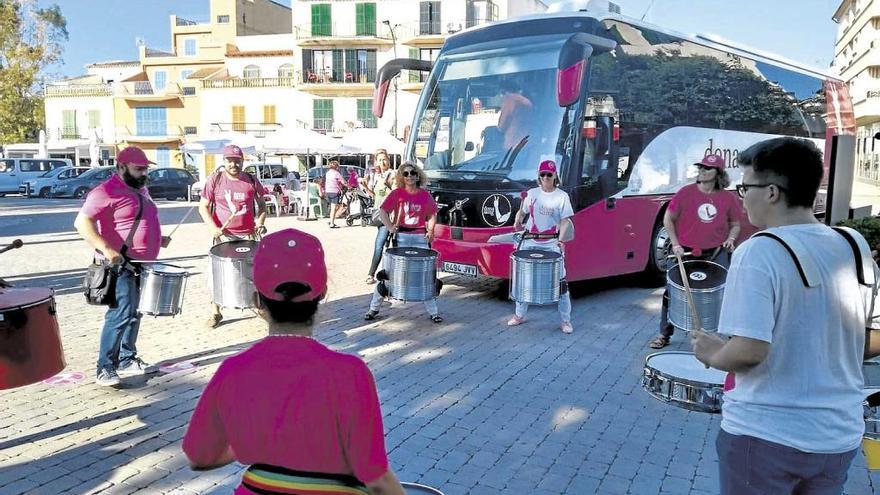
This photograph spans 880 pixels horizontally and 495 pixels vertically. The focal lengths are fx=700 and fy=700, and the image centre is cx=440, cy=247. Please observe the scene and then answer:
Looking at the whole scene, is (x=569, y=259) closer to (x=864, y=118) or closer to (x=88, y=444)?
(x=88, y=444)

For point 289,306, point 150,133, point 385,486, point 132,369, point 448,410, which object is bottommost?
point 448,410

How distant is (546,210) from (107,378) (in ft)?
14.8

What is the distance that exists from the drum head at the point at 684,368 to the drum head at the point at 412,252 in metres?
4.03

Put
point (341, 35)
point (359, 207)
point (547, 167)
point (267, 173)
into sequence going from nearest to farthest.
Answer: point (547, 167)
point (359, 207)
point (267, 173)
point (341, 35)

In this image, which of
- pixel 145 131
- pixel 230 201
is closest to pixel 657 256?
pixel 230 201

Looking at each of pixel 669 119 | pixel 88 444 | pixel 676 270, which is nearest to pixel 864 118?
pixel 669 119

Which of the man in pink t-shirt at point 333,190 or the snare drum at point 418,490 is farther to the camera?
the man in pink t-shirt at point 333,190

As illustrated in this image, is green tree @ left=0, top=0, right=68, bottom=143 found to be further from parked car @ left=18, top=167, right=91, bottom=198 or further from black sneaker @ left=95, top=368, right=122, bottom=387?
black sneaker @ left=95, top=368, right=122, bottom=387

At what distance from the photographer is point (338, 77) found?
4766 centimetres

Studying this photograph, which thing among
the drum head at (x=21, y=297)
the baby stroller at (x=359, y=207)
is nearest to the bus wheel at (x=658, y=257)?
the drum head at (x=21, y=297)

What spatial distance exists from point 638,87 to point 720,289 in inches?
179

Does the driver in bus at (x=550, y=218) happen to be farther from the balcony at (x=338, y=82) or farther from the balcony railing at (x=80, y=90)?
the balcony railing at (x=80, y=90)

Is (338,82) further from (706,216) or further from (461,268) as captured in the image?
(706,216)

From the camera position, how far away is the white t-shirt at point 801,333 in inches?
83.8
